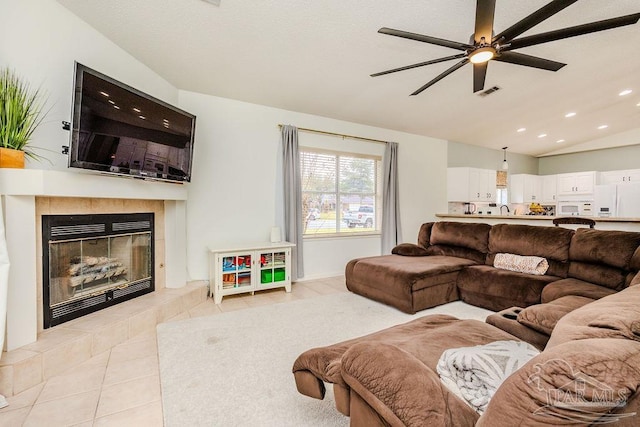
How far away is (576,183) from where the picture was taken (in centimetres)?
713

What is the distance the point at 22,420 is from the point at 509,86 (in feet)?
18.2

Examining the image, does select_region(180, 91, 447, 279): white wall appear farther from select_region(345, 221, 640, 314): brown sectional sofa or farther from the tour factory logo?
the tour factory logo

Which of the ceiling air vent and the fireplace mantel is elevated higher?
→ the ceiling air vent

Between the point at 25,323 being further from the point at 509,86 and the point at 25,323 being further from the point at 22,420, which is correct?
the point at 509,86

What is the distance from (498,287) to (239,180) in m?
3.39

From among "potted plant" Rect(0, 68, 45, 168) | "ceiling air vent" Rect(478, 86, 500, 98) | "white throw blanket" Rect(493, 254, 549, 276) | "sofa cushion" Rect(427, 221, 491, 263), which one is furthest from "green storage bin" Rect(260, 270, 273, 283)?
A: "ceiling air vent" Rect(478, 86, 500, 98)

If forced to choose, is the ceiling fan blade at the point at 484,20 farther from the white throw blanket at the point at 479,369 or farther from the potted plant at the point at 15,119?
the potted plant at the point at 15,119

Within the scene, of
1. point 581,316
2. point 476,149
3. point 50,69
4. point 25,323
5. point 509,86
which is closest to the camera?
point 581,316

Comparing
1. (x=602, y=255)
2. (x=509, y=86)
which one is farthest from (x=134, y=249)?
(x=509, y=86)

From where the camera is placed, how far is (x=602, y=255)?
2740 mm

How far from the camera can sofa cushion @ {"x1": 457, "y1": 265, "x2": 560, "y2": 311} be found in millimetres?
2928

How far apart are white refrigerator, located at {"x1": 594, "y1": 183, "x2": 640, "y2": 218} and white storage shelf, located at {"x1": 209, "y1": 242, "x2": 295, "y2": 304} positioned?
651 cm

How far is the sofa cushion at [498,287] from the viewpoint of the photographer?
9.61 ft

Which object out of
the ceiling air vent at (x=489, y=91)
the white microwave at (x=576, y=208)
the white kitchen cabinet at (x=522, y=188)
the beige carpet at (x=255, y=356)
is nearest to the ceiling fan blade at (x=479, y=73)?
the ceiling air vent at (x=489, y=91)
